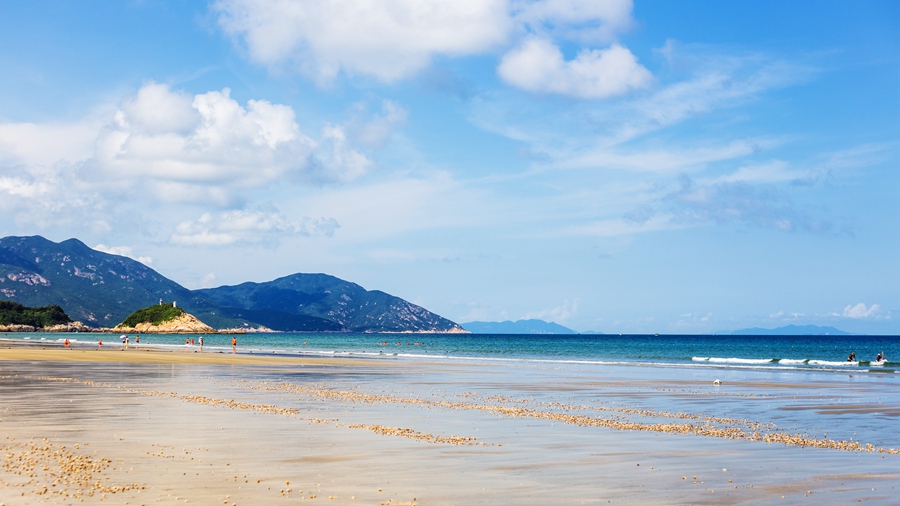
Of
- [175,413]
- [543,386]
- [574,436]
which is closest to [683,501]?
[574,436]

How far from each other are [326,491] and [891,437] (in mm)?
17437

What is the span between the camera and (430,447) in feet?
61.0

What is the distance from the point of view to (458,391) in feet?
121

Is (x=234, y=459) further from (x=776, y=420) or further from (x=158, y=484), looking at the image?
(x=776, y=420)

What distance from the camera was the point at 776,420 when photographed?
86.9 feet

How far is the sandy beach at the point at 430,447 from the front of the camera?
44.2 feet

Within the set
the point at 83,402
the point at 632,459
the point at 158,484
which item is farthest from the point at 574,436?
the point at 83,402

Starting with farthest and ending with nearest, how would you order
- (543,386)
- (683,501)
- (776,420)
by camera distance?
(543,386)
(776,420)
(683,501)

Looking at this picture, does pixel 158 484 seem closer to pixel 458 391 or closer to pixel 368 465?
pixel 368 465

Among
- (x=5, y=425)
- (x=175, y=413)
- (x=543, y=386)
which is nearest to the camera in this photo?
(x=5, y=425)

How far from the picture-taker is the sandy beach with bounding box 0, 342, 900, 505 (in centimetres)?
1348

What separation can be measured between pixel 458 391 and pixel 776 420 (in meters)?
15.1

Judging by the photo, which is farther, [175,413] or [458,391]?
[458,391]

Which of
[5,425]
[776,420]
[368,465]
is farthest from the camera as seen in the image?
[776,420]
